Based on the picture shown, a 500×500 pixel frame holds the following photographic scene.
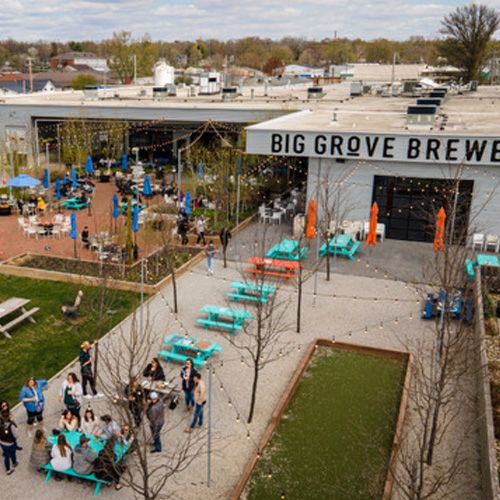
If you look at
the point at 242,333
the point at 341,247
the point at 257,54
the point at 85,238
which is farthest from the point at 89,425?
the point at 257,54

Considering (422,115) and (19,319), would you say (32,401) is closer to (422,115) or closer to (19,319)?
(19,319)

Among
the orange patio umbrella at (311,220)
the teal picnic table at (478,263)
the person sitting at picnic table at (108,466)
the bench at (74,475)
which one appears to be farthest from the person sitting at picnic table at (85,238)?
the person sitting at picnic table at (108,466)

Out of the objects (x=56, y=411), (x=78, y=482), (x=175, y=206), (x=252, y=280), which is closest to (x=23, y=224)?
(x=175, y=206)

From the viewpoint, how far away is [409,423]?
40.6 feet

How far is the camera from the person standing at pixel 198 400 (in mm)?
11789

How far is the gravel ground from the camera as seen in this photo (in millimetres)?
10578

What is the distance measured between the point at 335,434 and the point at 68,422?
5133 mm

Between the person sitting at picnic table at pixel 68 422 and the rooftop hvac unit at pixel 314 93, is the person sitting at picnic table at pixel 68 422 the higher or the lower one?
the lower one

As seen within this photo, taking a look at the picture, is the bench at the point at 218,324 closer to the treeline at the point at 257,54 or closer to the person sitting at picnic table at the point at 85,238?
the person sitting at picnic table at the point at 85,238

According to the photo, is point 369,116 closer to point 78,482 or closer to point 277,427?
point 277,427

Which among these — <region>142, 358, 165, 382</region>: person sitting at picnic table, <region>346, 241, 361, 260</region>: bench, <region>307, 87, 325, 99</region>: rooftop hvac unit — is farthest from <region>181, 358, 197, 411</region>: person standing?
<region>307, 87, 325, 99</region>: rooftop hvac unit

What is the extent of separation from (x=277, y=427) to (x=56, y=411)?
4.62m

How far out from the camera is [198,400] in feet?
38.8

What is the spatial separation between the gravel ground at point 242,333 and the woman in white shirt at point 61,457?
1.05ft
